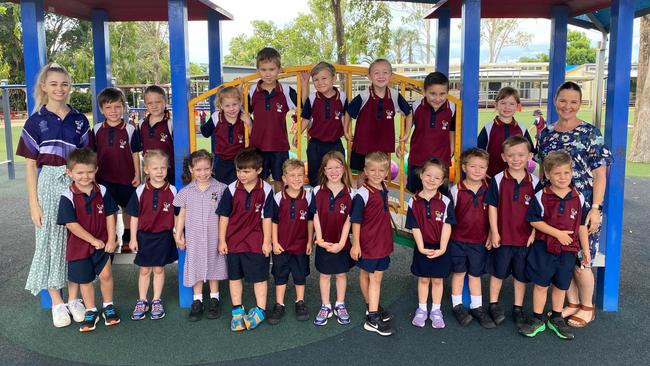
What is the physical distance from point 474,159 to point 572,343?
1433 mm

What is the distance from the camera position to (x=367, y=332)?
3.85 m

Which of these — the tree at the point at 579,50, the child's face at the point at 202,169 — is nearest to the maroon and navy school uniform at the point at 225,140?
the child's face at the point at 202,169

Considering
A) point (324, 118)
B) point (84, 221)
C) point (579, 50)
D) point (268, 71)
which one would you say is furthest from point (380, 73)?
point (579, 50)

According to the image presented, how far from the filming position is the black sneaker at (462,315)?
3.94 meters

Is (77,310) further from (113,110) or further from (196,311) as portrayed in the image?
(113,110)

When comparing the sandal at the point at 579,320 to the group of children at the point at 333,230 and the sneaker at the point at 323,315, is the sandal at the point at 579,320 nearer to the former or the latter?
the group of children at the point at 333,230

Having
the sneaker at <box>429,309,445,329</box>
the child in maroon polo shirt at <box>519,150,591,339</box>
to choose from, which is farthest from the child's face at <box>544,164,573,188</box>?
the sneaker at <box>429,309,445,329</box>

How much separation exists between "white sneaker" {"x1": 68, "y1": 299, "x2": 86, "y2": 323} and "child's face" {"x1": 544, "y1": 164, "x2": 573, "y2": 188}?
3.63 metres

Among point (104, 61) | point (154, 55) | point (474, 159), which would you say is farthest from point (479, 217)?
point (154, 55)

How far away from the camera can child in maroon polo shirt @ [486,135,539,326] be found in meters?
3.84

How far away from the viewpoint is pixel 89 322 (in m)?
3.92

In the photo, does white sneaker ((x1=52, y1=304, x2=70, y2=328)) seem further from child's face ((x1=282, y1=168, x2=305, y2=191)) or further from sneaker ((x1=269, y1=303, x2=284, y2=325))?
child's face ((x1=282, y1=168, x2=305, y2=191))

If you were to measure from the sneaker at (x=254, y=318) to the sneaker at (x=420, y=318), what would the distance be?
1150 millimetres

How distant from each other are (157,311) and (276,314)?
0.94 metres
